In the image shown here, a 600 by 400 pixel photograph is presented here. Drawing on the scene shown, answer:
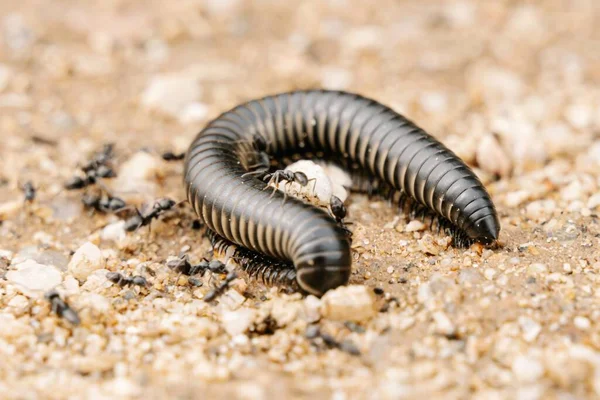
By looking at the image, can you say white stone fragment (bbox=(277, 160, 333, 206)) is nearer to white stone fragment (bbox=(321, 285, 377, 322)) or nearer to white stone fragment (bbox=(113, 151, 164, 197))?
white stone fragment (bbox=(321, 285, 377, 322))

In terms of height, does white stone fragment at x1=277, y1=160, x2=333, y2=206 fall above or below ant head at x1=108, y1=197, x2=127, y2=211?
above

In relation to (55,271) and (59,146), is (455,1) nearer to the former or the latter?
(59,146)

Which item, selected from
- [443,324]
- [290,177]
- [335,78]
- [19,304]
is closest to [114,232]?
[19,304]

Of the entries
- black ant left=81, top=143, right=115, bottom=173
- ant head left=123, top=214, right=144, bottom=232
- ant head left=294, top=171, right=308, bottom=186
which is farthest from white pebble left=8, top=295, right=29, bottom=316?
ant head left=294, top=171, right=308, bottom=186

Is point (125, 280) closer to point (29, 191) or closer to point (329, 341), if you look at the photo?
point (329, 341)

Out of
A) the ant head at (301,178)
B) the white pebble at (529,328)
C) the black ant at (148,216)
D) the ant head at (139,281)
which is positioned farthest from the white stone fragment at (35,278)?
the white pebble at (529,328)

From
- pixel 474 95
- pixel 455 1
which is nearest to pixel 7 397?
pixel 474 95
